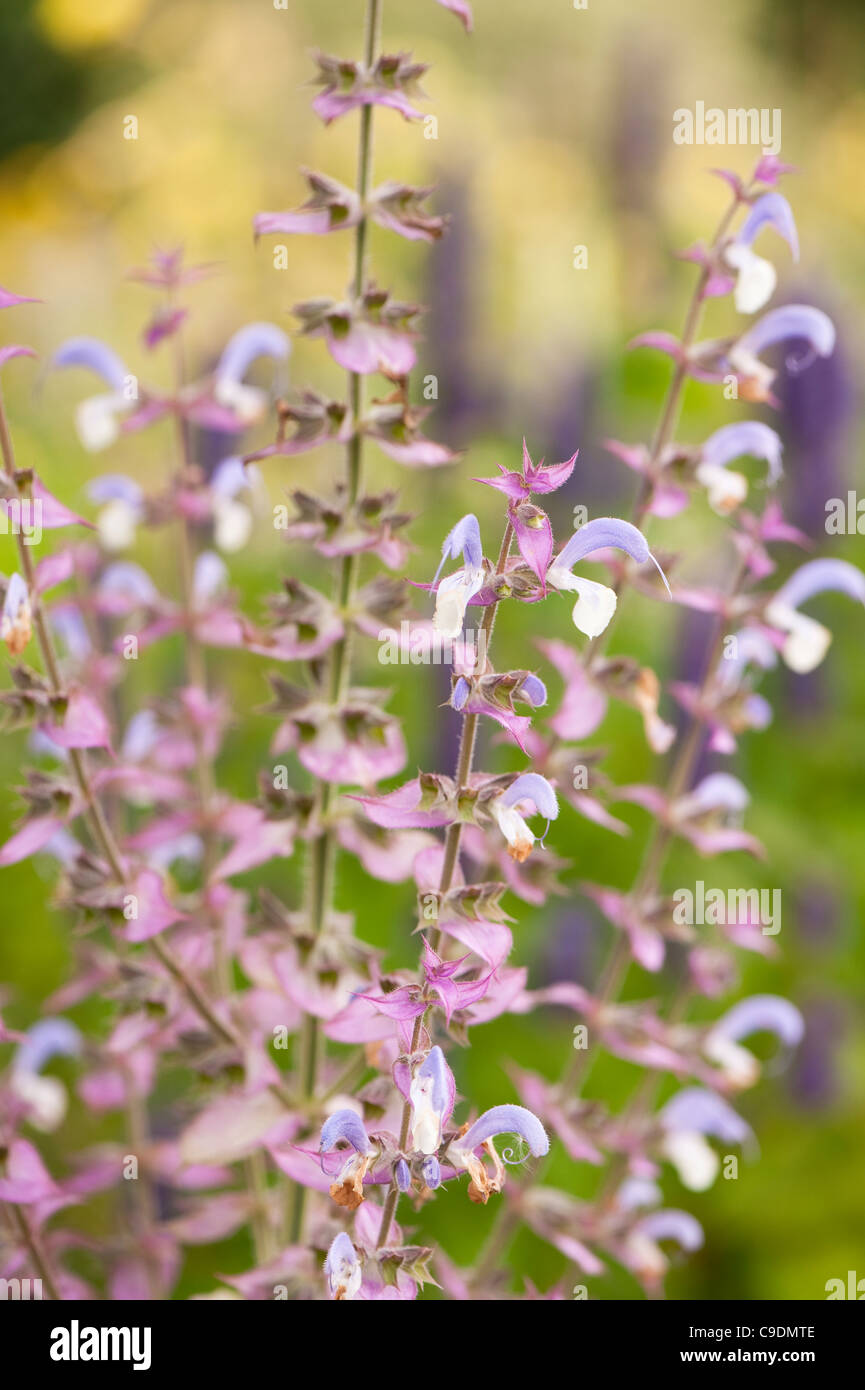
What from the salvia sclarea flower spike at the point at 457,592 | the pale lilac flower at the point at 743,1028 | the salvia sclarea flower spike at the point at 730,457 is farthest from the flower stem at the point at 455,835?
the pale lilac flower at the point at 743,1028

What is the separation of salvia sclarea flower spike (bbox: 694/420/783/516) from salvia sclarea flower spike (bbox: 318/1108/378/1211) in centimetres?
40

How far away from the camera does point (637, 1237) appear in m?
0.92

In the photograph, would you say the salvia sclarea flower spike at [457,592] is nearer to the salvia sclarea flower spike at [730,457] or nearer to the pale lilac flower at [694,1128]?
the salvia sclarea flower spike at [730,457]

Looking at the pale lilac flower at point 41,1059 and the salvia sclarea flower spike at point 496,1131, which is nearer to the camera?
the salvia sclarea flower spike at point 496,1131

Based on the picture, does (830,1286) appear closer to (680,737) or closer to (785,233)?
(680,737)

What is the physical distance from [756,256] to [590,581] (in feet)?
0.97

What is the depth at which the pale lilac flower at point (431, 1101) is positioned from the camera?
0.54 m

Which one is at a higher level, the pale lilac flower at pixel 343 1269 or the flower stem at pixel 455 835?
the flower stem at pixel 455 835

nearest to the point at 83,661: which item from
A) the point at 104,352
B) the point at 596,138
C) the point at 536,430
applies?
the point at 104,352

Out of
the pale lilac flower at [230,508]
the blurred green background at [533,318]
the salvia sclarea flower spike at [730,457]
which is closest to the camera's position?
the salvia sclarea flower spike at [730,457]

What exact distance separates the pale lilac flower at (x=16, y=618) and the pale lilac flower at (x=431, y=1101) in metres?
0.27

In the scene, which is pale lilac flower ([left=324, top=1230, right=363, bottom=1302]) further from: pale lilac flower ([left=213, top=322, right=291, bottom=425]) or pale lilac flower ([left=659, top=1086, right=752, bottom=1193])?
pale lilac flower ([left=213, top=322, right=291, bottom=425])

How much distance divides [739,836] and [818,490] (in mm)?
888
